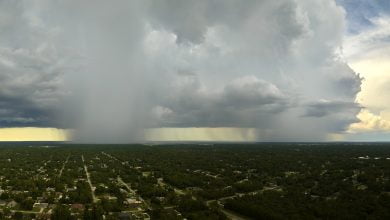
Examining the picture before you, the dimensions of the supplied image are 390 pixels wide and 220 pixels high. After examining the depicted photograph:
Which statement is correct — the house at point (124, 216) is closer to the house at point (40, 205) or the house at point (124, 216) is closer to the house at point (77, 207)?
the house at point (77, 207)

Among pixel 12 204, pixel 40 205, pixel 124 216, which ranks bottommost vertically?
pixel 124 216

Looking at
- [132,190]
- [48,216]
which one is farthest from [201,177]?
[48,216]

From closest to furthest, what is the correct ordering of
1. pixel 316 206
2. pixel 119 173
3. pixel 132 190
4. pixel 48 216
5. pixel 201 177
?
pixel 48 216 < pixel 316 206 < pixel 132 190 < pixel 201 177 < pixel 119 173

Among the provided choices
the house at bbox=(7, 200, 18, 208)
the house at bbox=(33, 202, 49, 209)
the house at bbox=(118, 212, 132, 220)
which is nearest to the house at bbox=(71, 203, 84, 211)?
the house at bbox=(33, 202, 49, 209)

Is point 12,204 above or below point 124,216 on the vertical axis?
above

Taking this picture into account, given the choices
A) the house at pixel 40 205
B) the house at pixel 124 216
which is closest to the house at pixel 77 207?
the house at pixel 40 205

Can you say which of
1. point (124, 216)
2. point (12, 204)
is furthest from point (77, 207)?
point (12, 204)

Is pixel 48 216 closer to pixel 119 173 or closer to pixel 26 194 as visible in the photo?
pixel 26 194

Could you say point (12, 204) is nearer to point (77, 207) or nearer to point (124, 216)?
point (77, 207)

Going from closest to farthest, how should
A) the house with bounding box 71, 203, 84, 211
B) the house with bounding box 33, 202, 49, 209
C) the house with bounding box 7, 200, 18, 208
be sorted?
1. the house with bounding box 71, 203, 84, 211
2. the house with bounding box 7, 200, 18, 208
3. the house with bounding box 33, 202, 49, 209

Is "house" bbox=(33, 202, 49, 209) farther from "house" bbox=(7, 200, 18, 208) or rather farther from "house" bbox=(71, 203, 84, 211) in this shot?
"house" bbox=(71, 203, 84, 211)

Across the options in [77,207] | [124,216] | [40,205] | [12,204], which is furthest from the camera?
[12,204]
